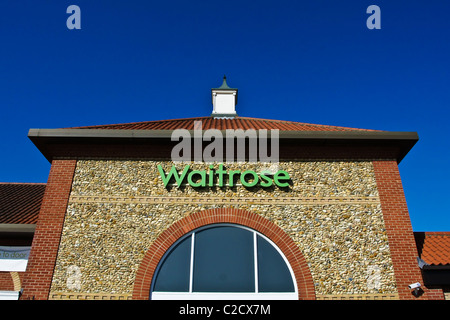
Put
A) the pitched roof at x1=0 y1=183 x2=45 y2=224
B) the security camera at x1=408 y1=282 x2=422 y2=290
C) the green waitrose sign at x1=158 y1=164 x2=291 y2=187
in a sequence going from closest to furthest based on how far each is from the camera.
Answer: the security camera at x1=408 y1=282 x2=422 y2=290, the green waitrose sign at x1=158 y1=164 x2=291 y2=187, the pitched roof at x1=0 y1=183 x2=45 y2=224

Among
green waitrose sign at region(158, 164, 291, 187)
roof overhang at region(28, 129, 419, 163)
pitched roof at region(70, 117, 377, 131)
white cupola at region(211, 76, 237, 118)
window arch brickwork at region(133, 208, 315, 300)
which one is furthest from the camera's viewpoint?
white cupola at region(211, 76, 237, 118)

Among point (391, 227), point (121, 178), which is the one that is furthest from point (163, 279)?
point (391, 227)

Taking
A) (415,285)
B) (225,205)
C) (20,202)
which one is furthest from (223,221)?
(20,202)

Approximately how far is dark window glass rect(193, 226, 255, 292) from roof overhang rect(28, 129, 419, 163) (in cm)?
250

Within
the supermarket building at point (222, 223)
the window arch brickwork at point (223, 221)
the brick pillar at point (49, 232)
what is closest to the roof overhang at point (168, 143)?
the supermarket building at point (222, 223)

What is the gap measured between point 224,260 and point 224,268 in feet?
0.60

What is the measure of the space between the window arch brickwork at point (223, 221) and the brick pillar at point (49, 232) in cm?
211

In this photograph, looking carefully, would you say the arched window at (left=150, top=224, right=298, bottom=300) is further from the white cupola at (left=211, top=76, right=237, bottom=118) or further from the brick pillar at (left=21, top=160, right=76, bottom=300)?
the white cupola at (left=211, top=76, right=237, bottom=118)

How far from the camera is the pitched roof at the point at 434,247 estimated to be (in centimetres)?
746

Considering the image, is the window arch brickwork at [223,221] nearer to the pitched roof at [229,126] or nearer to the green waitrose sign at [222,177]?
the green waitrose sign at [222,177]

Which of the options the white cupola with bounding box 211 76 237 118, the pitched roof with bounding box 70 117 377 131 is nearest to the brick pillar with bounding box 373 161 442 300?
the pitched roof with bounding box 70 117 377 131

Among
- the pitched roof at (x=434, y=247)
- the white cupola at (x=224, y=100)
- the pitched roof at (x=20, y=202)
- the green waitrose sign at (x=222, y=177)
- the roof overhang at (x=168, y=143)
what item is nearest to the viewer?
the pitched roof at (x=434, y=247)

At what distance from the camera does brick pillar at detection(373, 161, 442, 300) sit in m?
7.17

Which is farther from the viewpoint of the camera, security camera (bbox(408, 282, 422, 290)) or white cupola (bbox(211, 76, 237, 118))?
white cupola (bbox(211, 76, 237, 118))
